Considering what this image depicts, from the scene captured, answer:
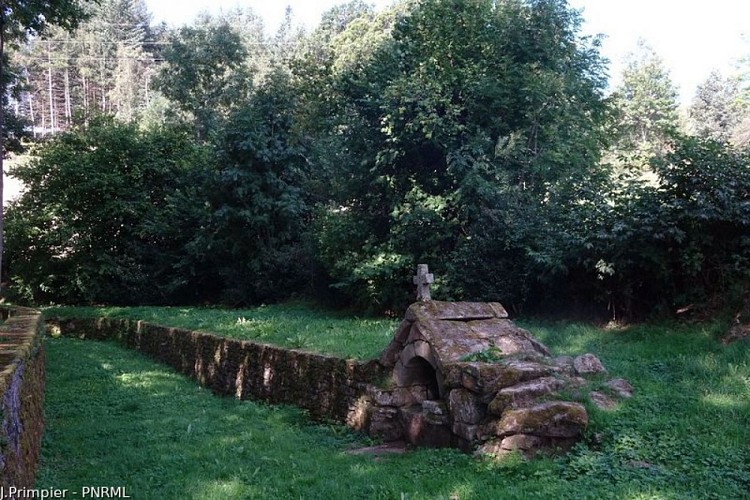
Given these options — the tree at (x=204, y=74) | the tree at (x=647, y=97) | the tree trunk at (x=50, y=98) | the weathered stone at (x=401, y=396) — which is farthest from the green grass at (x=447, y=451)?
the tree trunk at (x=50, y=98)

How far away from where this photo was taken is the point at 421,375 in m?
7.84

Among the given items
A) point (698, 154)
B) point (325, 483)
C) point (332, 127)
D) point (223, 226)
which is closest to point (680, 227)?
point (698, 154)

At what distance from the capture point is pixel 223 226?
744 inches

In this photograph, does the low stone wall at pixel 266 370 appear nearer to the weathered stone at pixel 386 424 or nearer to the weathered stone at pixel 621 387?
the weathered stone at pixel 386 424

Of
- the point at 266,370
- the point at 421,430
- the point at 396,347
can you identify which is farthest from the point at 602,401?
the point at 266,370

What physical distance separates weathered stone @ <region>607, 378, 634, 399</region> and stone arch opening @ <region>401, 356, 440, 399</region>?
2235 millimetres

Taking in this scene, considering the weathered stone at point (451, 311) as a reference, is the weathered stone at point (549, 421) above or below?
below

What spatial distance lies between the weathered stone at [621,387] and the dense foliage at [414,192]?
119 inches

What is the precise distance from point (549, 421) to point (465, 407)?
105 cm

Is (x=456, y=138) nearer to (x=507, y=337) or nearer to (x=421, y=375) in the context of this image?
(x=507, y=337)

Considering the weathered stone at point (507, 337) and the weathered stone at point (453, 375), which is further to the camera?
the weathered stone at point (507, 337)

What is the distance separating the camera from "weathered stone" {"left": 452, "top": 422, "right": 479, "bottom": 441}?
6080 mm

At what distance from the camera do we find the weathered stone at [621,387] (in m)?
6.33

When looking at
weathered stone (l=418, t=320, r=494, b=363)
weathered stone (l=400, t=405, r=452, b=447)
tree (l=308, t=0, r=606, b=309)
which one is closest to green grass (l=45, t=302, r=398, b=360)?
weathered stone (l=400, t=405, r=452, b=447)
